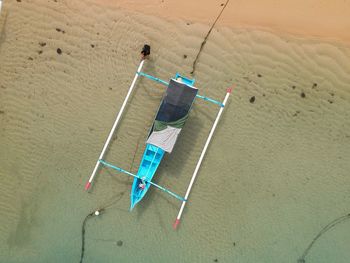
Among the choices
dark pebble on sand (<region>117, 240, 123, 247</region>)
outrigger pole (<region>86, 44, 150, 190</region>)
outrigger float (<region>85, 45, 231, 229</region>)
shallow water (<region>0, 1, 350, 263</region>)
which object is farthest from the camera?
dark pebble on sand (<region>117, 240, 123, 247</region>)

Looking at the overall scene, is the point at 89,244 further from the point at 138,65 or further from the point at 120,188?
the point at 138,65

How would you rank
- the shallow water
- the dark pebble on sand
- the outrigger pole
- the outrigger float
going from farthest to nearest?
the dark pebble on sand
the shallow water
the outrigger pole
the outrigger float

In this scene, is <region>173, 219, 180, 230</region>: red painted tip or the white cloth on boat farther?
<region>173, 219, 180, 230</region>: red painted tip

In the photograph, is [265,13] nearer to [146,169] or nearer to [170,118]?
[170,118]

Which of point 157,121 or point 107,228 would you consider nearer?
point 157,121

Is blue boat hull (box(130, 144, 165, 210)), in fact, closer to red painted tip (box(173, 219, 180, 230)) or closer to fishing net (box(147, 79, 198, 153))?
fishing net (box(147, 79, 198, 153))

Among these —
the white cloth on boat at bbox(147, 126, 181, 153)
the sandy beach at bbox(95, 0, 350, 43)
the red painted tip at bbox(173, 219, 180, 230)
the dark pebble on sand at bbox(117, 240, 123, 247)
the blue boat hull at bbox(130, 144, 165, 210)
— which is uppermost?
the sandy beach at bbox(95, 0, 350, 43)

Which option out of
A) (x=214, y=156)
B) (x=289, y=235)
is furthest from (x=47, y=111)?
(x=289, y=235)

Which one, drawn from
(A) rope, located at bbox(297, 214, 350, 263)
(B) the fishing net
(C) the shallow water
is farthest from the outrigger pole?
(A) rope, located at bbox(297, 214, 350, 263)
